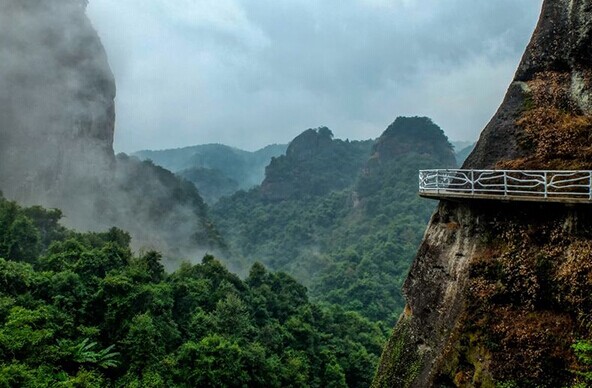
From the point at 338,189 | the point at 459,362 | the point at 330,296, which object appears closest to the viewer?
the point at 459,362

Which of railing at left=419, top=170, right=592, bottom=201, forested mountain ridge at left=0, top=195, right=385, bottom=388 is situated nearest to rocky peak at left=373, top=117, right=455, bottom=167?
forested mountain ridge at left=0, top=195, right=385, bottom=388

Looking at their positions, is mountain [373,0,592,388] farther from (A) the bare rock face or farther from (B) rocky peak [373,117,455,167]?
(B) rocky peak [373,117,455,167]

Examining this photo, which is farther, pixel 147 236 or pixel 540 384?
pixel 147 236

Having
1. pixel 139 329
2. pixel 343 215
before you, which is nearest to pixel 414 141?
pixel 343 215

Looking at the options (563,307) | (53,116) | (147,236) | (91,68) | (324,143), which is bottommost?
(563,307)

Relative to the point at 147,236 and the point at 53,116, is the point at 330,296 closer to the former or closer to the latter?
the point at 147,236

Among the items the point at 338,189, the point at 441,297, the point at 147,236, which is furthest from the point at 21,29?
the point at 338,189

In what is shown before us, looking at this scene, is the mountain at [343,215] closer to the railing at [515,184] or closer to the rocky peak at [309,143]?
the rocky peak at [309,143]

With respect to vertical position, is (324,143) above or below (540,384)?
above
